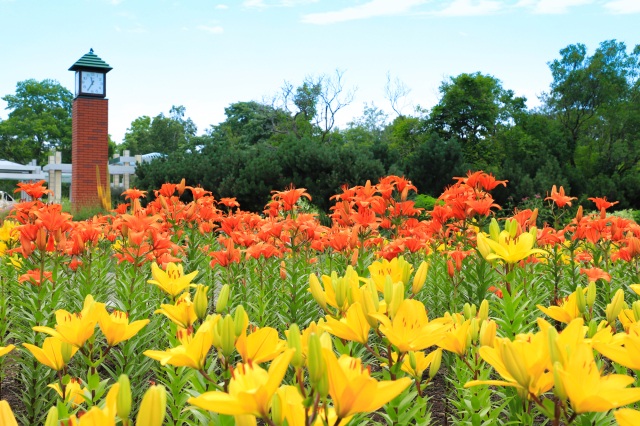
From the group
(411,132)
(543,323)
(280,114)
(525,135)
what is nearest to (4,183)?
(280,114)

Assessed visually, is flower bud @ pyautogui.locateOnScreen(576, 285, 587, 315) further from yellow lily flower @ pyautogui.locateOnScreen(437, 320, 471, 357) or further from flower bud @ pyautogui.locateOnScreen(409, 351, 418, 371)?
flower bud @ pyautogui.locateOnScreen(409, 351, 418, 371)

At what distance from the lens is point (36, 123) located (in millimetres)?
52812

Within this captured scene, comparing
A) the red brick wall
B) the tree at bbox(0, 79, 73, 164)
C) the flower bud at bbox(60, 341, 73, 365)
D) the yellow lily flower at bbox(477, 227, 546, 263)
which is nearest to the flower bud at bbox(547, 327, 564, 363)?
the yellow lily flower at bbox(477, 227, 546, 263)

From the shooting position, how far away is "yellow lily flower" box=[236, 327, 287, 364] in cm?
110

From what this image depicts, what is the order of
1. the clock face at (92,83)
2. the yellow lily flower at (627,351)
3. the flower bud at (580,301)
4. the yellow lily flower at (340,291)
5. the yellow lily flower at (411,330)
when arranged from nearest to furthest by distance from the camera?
the yellow lily flower at (627,351), the yellow lily flower at (411,330), the yellow lily flower at (340,291), the flower bud at (580,301), the clock face at (92,83)

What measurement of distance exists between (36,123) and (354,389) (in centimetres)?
5775

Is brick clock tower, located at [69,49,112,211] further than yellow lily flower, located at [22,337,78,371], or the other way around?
brick clock tower, located at [69,49,112,211]

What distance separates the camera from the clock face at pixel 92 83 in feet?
64.5

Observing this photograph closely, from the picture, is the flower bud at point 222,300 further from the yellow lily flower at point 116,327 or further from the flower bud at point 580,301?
the flower bud at point 580,301

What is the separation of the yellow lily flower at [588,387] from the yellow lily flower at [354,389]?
0.83 ft

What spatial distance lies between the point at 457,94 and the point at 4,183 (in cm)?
3644

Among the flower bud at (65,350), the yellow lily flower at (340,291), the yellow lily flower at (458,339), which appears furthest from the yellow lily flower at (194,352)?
the yellow lily flower at (458,339)

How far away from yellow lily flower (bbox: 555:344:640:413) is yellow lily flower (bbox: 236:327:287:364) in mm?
475

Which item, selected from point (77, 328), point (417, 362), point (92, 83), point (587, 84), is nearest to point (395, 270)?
point (417, 362)
